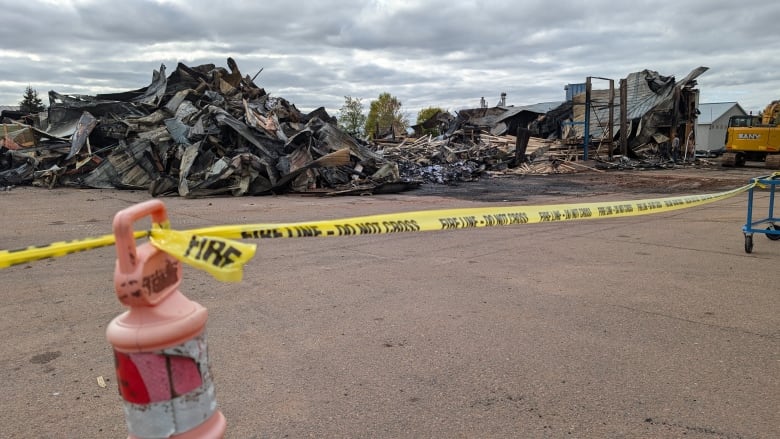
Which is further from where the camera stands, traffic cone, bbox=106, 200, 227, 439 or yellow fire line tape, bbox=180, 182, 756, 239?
yellow fire line tape, bbox=180, 182, 756, 239

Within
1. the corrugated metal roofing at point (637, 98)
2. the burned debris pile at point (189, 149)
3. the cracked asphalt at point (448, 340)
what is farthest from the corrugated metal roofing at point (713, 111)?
the cracked asphalt at point (448, 340)

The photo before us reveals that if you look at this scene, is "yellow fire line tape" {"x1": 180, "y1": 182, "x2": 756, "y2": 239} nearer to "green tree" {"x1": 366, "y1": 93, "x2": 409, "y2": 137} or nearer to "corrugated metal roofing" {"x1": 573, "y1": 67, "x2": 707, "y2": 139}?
"corrugated metal roofing" {"x1": 573, "y1": 67, "x2": 707, "y2": 139}

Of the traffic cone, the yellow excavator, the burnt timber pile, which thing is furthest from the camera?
the yellow excavator

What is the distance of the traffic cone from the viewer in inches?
57.2

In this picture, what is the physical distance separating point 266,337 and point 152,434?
3.16 metres

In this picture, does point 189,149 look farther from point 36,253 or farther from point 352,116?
point 352,116

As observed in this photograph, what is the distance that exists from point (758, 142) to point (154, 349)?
32.8 meters

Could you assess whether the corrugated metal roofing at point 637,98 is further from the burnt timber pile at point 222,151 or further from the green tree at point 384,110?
the green tree at point 384,110

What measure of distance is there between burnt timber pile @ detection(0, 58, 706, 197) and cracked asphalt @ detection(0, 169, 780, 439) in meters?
9.16

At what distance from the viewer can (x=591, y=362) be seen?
409 centimetres

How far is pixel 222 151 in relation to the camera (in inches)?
720

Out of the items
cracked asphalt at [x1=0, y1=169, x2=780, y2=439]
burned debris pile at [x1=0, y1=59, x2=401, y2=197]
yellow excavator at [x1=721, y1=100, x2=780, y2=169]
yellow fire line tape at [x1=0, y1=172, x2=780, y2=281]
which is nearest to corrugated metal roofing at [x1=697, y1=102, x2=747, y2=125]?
yellow excavator at [x1=721, y1=100, x2=780, y2=169]

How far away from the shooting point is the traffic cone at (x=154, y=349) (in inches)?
57.2

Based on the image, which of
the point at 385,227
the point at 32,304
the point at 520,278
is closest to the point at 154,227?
the point at 385,227
